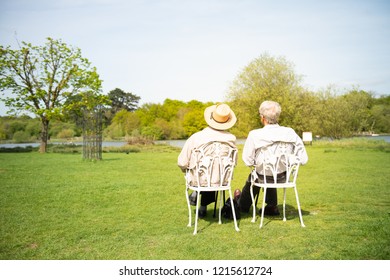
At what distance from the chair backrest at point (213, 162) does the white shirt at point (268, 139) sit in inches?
9.6

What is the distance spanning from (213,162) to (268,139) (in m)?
0.84

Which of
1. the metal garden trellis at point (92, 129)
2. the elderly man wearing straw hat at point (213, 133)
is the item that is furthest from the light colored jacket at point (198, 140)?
the metal garden trellis at point (92, 129)

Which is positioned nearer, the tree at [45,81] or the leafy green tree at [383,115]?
the tree at [45,81]

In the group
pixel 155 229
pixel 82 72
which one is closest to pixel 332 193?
pixel 155 229

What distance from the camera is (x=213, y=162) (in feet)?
15.7

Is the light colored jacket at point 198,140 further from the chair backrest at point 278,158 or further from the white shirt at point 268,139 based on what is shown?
the chair backrest at point 278,158

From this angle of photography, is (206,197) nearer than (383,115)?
Yes

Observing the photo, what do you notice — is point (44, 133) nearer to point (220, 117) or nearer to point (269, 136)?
point (220, 117)

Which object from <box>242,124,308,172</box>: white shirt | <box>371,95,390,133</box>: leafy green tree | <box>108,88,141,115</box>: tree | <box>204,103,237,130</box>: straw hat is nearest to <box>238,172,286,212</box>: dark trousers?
<box>242,124,308,172</box>: white shirt

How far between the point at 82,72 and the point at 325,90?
28943 millimetres

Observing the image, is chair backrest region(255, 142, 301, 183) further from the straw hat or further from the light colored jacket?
the straw hat

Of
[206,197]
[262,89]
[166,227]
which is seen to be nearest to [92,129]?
[206,197]

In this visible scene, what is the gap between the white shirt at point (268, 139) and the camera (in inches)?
190
